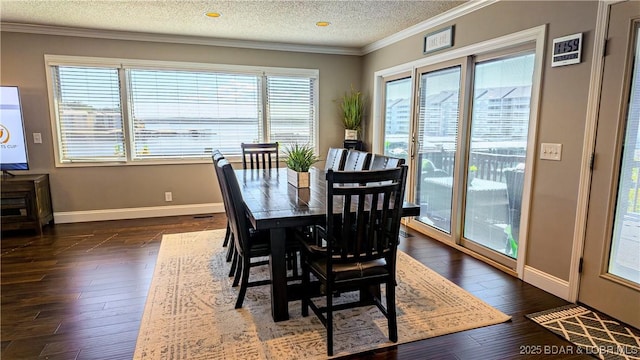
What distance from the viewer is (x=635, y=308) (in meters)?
2.25

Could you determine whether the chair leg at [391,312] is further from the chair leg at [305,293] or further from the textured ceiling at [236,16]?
the textured ceiling at [236,16]

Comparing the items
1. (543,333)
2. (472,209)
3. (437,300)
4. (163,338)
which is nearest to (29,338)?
(163,338)

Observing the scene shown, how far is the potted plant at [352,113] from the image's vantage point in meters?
5.50

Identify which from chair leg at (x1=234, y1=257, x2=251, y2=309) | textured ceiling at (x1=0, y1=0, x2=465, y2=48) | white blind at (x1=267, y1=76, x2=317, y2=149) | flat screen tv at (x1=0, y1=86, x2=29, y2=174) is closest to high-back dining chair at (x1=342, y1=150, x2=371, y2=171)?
chair leg at (x1=234, y1=257, x2=251, y2=309)

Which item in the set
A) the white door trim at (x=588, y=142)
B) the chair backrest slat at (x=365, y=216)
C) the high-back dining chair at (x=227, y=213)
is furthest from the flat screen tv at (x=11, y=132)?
the white door trim at (x=588, y=142)

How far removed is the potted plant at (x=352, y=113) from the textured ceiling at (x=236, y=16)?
3.24 ft

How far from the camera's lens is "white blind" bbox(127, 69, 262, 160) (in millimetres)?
4914

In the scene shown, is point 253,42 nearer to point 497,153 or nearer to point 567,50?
point 497,153

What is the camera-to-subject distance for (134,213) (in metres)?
4.98

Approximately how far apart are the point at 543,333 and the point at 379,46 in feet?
13.6

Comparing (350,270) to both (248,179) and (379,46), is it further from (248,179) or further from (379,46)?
(379,46)

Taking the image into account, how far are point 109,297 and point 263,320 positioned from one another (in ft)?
4.15

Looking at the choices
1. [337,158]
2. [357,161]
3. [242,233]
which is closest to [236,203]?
[242,233]

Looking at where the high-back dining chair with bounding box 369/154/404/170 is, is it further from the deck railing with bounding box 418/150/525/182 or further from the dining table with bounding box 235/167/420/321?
the deck railing with bounding box 418/150/525/182
